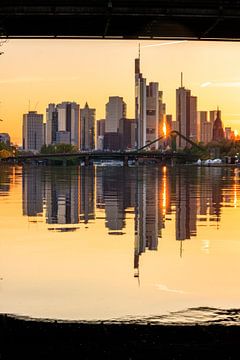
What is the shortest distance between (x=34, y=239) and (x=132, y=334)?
61.1 feet

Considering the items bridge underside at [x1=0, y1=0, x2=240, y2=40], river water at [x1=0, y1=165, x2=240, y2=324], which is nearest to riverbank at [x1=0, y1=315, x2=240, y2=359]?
river water at [x1=0, y1=165, x2=240, y2=324]

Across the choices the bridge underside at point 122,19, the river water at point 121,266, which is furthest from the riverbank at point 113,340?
the bridge underside at point 122,19

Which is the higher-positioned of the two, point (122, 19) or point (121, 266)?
point (122, 19)

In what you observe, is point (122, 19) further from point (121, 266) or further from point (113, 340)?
point (113, 340)

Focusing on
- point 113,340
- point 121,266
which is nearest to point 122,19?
point 121,266

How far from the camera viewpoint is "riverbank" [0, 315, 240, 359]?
13.5 metres

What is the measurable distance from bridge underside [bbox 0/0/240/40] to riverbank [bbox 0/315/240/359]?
8666 millimetres

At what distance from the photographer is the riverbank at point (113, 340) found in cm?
1353

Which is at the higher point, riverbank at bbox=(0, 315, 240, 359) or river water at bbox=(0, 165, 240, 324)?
river water at bbox=(0, 165, 240, 324)

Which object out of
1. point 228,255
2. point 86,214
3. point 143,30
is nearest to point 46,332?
point 143,30

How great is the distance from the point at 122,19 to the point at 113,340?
35.5ft

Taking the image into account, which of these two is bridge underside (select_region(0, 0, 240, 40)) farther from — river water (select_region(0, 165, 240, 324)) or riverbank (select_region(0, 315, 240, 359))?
riverbank (select_region(0, 315, 240, 359))

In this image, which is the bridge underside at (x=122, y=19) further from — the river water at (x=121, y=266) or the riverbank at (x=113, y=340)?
the riverbank at (x=113, y=340)

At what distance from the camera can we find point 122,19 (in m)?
22.0
